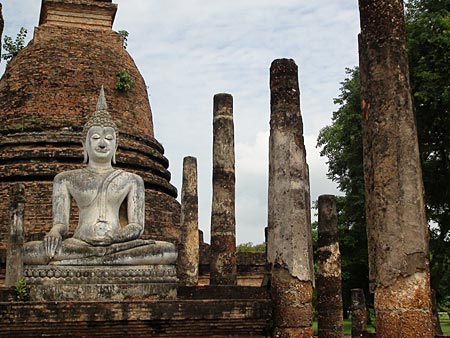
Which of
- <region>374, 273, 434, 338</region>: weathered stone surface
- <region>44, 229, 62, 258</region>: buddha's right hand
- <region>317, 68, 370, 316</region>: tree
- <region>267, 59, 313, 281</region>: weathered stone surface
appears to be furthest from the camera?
<region>317, 68, 370, 316</region>: tree

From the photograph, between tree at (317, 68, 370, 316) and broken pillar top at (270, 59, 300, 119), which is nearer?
broken pillar top at (270, 59, 300, 119)

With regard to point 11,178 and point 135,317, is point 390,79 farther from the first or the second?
point 11,178

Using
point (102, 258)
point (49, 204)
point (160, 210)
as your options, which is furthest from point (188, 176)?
point (102, 258)

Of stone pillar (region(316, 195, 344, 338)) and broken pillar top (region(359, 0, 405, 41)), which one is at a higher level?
broken pillar top (region(359, 0, 405, 41))

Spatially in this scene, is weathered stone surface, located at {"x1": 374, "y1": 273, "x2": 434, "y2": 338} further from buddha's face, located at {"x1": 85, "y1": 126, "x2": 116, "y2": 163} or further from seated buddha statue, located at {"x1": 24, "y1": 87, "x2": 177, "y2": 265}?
buddha's face, located at {"x1": 85, "y1": 126, "x2": 116, "y2": 163}

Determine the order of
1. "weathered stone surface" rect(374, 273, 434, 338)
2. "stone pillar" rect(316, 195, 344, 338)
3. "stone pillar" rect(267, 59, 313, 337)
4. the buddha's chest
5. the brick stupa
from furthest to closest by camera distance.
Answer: the brick stupa < "stone pillar" rect(316, 195, 344, 338) < the buddha's chest < "stone pillar" rect(267, 59, 313, 337) < "weathered stone surface" rect(374, 273, 434, 338)

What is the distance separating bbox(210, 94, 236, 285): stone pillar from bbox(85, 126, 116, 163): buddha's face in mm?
4043

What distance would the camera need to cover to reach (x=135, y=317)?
19.5 feet

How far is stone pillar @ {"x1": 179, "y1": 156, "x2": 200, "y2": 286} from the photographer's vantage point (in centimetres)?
1228

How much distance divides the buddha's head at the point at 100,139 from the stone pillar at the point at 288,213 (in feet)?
6.28

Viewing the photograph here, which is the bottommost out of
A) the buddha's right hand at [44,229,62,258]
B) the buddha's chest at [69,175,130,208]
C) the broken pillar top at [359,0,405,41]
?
the buddha's right hand at [44,229,62,258]

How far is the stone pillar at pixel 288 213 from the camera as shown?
22.9 ft

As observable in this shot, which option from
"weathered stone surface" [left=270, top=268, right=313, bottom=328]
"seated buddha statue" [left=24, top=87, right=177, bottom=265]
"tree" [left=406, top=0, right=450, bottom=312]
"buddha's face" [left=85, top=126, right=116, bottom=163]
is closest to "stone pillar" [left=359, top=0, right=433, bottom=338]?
"weathered stone surface" [left=270, top=268, right=313, bottom=328]

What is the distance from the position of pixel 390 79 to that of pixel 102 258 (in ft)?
11.3
